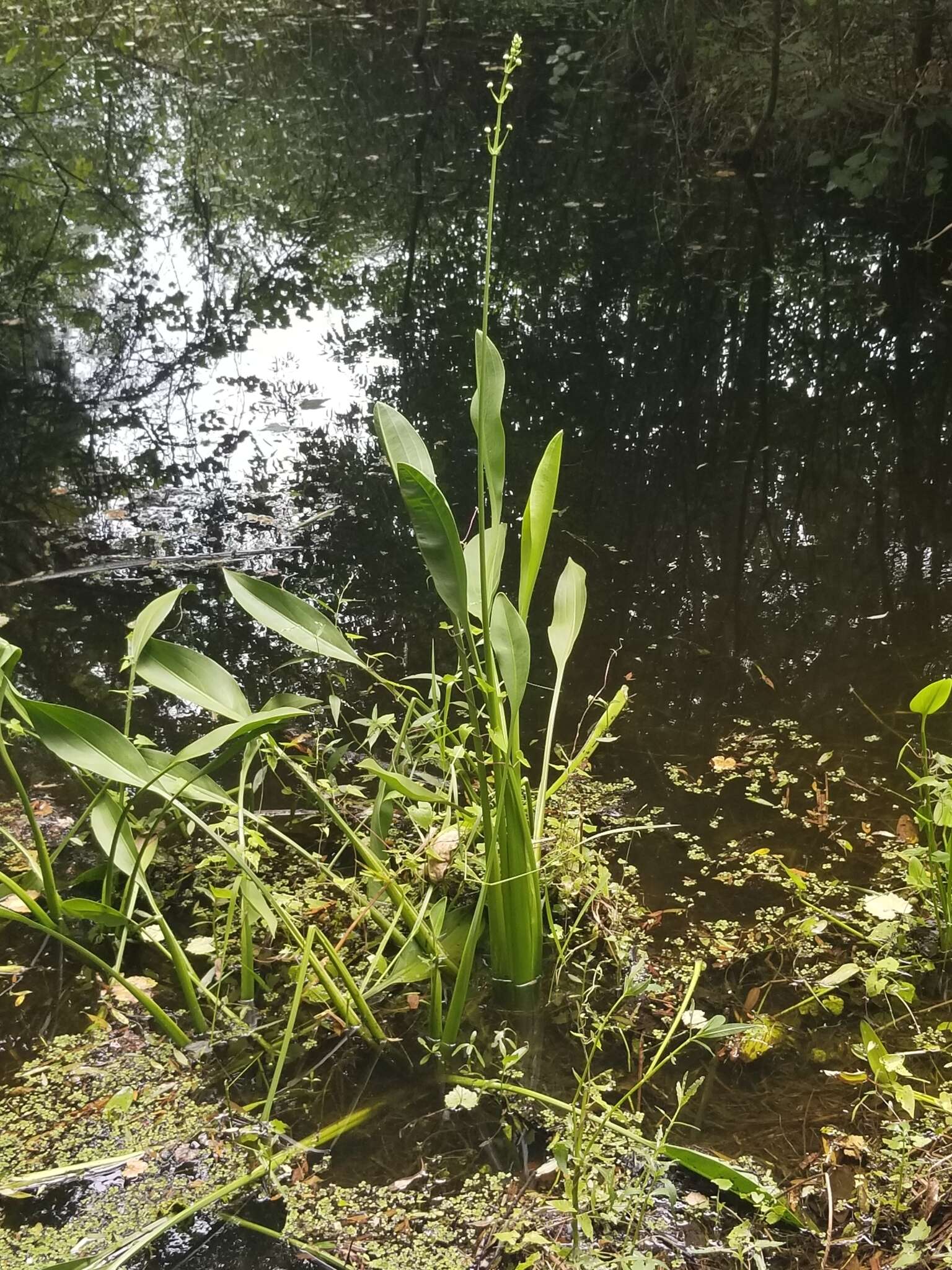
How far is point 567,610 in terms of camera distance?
196 cm

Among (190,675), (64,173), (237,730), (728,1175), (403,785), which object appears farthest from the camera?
(64,173)

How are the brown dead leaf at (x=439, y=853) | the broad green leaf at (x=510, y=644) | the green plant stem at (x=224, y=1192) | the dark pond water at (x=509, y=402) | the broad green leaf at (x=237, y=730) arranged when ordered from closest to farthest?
the green plant stem at (x=224, y=1192), the broad green leaf at (x=237, y=730), the broad green leaf at (x=510, y=644), the brown dead leaf at (x=439, y=853), the dark pond water at (x=509, y=402)

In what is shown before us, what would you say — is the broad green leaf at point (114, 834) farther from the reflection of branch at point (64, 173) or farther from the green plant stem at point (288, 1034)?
the reflection of branch at point (64, 173)

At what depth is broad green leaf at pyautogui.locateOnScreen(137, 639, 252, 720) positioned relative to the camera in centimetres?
166

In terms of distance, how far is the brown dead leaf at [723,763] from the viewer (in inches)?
90.0

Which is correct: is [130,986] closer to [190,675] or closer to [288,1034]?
[288,1034]

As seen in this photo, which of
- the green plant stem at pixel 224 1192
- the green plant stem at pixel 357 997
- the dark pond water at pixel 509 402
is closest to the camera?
the green plant stem at pixel 224 1192

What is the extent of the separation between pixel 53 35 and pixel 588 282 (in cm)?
860

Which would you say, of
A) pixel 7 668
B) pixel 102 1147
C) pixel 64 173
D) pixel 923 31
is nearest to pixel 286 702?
pixel 7 668

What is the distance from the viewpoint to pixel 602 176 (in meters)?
6.92

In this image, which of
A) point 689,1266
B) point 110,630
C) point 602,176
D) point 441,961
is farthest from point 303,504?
point 602,176

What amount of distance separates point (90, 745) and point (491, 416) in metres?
0.77

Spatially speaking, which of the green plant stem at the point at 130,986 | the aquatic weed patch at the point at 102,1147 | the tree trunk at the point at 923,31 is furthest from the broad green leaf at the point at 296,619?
the tree trunk at the point at 923,31

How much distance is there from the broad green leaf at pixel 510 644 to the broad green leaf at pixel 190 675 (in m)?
0.41
